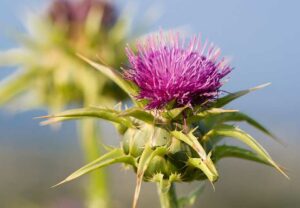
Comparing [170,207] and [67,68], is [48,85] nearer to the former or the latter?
[67,68]

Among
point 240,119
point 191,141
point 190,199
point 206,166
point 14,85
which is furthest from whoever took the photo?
point 14,85

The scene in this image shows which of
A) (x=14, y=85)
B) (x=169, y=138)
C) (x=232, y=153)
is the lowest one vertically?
(x=232, y=153)

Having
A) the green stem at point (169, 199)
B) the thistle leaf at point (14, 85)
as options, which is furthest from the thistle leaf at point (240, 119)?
the thistle leaf at point (14, 85)

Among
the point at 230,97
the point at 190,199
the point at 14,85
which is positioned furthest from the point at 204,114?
the point at 14,85

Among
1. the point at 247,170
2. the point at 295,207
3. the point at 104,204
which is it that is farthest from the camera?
the point at 247,170

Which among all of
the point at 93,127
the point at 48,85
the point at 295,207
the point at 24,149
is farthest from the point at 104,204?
the point at 24,149

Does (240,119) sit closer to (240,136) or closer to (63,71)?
(240,136)

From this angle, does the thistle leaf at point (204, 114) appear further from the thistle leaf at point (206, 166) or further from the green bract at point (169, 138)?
the thistle leaf at point (206, 166)
